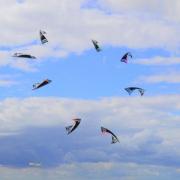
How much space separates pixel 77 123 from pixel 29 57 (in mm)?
39051

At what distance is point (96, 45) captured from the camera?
147000 millimetres

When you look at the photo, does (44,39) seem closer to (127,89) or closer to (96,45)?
(96,45)

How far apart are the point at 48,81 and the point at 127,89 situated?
25546 millimetres

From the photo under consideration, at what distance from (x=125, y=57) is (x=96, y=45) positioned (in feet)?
47.5

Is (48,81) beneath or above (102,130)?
above

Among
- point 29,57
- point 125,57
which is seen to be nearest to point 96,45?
point 125,57

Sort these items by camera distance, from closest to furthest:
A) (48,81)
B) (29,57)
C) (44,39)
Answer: (29,57) → (44,39) → (48,81)

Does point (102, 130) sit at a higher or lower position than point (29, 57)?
lower

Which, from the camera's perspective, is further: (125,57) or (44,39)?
(125,57)

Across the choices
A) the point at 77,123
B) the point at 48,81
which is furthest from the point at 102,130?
the point at 48,81

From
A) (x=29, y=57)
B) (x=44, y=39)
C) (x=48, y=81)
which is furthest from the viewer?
(x=48, y=81)

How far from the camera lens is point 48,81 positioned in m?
151

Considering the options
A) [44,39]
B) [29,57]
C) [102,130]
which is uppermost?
[44,39]

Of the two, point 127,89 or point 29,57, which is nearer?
point 29,57
